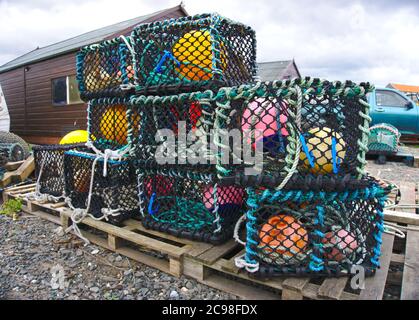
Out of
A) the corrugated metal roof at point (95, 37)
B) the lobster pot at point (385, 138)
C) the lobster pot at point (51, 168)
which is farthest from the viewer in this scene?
the corrugated metal roof at point (95, 37)

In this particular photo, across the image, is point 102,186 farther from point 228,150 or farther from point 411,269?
point 411,269

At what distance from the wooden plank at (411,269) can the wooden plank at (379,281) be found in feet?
0.27

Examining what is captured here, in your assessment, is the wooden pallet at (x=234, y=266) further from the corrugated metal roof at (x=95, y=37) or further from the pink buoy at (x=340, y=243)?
the corrugated metal roof at (x=95, y=37)

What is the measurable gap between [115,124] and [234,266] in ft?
4.20

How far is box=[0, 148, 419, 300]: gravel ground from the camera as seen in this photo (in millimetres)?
1664

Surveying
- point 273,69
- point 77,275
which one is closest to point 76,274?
point 77,275

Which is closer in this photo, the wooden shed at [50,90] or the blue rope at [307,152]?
the blue rope at [307,152]

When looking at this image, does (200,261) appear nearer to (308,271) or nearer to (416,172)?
(308,271)

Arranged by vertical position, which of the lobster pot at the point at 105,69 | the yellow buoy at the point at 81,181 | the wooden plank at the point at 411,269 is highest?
the lobster pot at the point at 105,69

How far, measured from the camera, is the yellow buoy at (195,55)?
184cm

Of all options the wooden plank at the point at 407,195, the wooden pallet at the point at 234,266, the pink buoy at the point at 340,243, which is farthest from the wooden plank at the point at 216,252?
the wooden plank at the point at 407,195

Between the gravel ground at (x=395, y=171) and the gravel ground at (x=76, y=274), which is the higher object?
the gravel ground at (x=395, y=171)

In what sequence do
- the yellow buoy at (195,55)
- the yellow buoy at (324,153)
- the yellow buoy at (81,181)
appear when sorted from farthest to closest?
the yellow buoy at (81,181) → the yellow buoy at (195,55) → the yellow buoy at (324,153)
